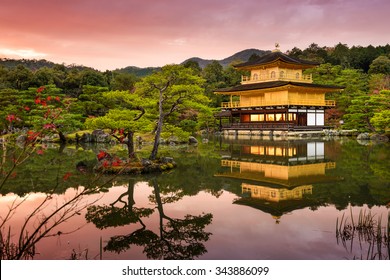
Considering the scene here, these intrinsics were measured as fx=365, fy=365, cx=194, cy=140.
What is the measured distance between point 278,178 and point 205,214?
4711 mm

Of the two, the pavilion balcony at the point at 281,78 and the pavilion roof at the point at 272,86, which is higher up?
the pavilion balcony at the point at 281,78

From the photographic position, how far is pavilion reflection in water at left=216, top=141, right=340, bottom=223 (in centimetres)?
848

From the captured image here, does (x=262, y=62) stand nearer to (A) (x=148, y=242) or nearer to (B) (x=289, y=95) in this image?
(B) (x=289, y=95)

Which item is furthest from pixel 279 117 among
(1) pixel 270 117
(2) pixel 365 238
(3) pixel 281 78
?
(2) pixel 365 238

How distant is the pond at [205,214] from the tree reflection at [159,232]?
2 centimetres

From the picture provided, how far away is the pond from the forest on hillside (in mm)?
1849

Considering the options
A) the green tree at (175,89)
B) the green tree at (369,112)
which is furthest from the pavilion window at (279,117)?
the green tree at (175,89)

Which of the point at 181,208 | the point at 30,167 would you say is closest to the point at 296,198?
the point at 181,208

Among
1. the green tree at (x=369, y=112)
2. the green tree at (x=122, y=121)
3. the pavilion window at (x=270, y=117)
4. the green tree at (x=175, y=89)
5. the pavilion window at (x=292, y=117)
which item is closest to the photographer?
the green tree at (x=122, y=121)

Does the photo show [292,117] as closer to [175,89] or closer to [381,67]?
[381,67]

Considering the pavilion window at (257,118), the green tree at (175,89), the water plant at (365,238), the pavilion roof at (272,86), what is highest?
the pavilion roof at (272,86)

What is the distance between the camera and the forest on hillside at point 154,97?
14.2 m

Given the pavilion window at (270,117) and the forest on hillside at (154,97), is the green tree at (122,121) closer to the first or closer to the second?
the forest on hillside at (154,97)

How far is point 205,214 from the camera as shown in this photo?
7.66 meters
